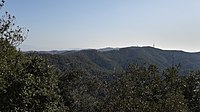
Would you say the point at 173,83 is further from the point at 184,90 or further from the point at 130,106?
the point at 130,106

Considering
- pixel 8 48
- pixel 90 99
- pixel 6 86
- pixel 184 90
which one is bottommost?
pixel 90 99

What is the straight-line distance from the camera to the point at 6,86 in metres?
25.8

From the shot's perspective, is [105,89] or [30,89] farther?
[105,89]

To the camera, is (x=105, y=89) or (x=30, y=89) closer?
(x=30, y=89)

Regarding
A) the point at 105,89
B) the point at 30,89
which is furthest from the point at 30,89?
the point at 105,89

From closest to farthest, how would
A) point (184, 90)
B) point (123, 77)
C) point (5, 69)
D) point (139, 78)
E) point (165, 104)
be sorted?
point (5, 69)
point (165, 104)
point (123, 77)
point (139, 78)
point (184, 90)

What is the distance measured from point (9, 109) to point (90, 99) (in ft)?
208

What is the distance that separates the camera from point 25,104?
2350 centimetres

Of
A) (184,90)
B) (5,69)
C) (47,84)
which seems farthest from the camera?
(184,90)

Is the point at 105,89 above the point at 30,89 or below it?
below

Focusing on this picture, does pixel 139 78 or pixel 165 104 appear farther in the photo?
pixel 139 78

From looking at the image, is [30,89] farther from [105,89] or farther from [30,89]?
[105,89]

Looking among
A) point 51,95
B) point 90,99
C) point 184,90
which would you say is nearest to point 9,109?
point 51,95

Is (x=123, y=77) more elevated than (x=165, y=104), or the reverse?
(x=123, y=77)
